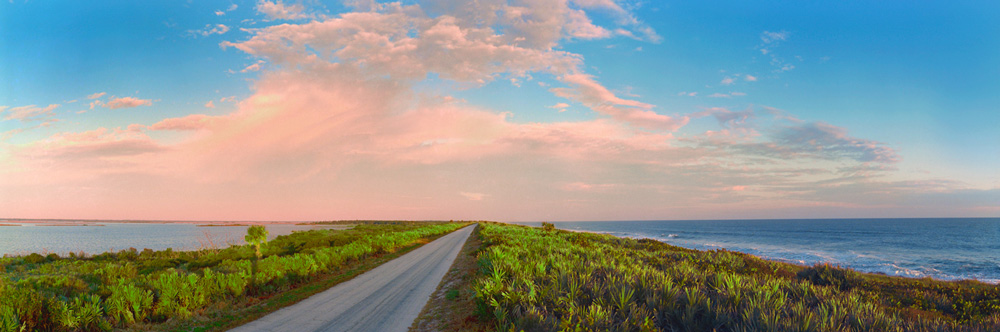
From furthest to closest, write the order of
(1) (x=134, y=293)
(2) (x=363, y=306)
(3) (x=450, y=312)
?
(2) (x=363, y=306), (3) (x=450, y=312), (1) (x=134, y=293)

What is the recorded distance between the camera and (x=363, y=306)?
12.7 metres

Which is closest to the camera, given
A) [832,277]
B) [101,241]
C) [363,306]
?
[363,306]

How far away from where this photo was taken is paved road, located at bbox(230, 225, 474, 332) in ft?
34.6

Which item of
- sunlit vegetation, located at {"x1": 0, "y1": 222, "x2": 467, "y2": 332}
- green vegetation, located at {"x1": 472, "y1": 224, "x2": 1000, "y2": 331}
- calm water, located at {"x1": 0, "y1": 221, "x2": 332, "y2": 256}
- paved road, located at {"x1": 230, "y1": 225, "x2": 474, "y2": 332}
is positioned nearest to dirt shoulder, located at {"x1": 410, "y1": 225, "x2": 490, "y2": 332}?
paved road, located at {"x1": 230, "y1": 225, "x2": 474, "y2": 332}

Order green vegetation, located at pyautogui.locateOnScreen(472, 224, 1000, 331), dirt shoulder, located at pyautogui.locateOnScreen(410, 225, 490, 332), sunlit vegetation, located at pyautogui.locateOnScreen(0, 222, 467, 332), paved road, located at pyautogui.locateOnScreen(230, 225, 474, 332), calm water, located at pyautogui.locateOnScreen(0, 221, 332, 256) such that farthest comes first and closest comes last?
calm water, located at pyautogui.locateOnScreen(0, 221, 332, 256) → paved road, located at pyautogui.locateOnScreen(230, 225, 474, 332) → dirt shoulder, located at pyautogui.locateOnScreen(410, 225, 490, 332) → sunlit vegetation, located at pyautogui.locateOnScreen(0, 222, 467, 332) → green vegetation, located at pyautogui.locateOnScreen(472, 224, 1000, 331)

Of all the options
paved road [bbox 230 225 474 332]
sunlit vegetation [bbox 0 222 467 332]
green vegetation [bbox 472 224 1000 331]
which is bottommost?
paved road [bbox 230 225 474 332]

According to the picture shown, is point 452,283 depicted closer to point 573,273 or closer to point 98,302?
point 573,273

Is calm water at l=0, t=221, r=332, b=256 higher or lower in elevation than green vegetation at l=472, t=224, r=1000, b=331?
lower

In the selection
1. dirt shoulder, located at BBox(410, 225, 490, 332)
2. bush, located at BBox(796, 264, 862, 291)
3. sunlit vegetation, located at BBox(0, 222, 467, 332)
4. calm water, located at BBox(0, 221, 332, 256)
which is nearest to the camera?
sunlit vegetation, located at BBox(0, 222, 467, 332)

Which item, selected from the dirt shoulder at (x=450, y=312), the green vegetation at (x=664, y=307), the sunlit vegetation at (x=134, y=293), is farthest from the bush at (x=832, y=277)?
the sunlit vegetation at (x=134, y=293)

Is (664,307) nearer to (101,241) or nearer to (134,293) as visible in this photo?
(134,293)

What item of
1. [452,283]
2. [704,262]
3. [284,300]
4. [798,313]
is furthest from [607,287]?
[704,262]

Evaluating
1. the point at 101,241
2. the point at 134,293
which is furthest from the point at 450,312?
the point at 101,241

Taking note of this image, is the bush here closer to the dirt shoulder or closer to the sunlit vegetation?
the dirt shoulder
